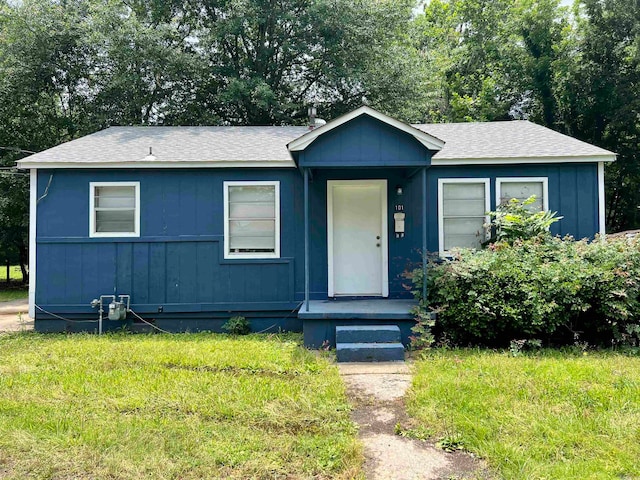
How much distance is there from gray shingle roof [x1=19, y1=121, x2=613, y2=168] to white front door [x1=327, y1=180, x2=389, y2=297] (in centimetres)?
104

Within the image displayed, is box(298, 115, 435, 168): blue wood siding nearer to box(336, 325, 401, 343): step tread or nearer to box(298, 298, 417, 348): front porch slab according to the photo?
box(298, 298, 417, 348): front porch slab

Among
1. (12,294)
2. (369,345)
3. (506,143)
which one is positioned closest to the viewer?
(369,345)

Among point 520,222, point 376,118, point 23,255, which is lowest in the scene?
point 23,255

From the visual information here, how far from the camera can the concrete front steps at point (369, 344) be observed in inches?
206

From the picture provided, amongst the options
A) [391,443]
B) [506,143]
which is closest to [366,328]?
[391,443]

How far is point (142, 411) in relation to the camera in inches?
144

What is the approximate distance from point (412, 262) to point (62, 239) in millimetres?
5756

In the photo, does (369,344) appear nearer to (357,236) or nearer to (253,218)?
(357,236)

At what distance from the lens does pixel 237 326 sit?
7051mm

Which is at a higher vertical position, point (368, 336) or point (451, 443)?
point (368, 336)

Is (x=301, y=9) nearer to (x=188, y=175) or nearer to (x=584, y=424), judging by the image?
(x=188, y=175)

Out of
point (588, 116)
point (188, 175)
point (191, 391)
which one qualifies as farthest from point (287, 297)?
point (588, 116)

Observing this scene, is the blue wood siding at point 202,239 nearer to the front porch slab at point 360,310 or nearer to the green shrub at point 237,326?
the green shrub at point 237,326

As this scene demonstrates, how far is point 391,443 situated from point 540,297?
3354mm
